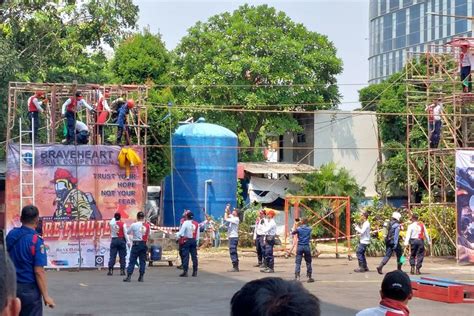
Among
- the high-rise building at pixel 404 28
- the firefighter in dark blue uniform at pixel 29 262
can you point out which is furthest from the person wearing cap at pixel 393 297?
the high-rise building at pixel 404 28

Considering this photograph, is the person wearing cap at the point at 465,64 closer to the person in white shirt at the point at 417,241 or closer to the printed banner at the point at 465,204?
the printed banner at the point at 465,204

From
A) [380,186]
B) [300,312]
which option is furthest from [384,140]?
[300,312]

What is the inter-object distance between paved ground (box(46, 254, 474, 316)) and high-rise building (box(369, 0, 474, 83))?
2942 inches

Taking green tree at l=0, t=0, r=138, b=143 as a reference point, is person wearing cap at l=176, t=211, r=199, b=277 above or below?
below

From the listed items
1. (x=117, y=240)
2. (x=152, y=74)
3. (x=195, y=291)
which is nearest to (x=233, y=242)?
(x=117, y=240)

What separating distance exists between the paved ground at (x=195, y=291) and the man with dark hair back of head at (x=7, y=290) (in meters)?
12.2

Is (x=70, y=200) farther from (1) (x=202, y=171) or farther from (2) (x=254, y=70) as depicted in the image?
(2) (x=254, y=70)

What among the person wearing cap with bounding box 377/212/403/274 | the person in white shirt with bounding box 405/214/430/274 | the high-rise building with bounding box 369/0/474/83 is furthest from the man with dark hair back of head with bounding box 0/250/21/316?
the high-rise building with bounding box 369/0/474/83

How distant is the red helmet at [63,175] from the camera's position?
81.6 feet

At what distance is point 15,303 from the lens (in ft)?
11.0

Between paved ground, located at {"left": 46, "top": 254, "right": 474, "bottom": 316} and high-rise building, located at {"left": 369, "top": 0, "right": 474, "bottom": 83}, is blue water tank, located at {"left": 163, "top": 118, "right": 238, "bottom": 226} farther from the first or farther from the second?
high-rise building, located at {"left": 369, "top": 0, "right": 474, "bottom": 83}

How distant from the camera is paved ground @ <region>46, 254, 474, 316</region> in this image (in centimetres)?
1611

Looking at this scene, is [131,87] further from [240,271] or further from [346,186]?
[346,186]

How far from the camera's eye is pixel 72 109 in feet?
81.3
